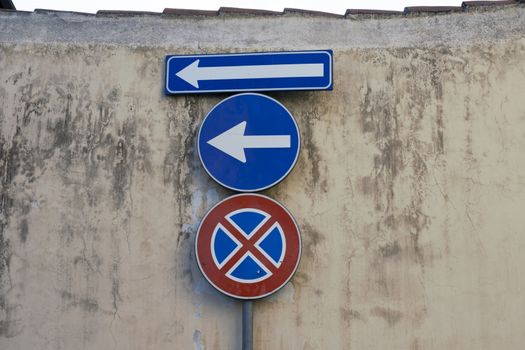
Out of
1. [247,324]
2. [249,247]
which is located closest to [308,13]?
[249,247]

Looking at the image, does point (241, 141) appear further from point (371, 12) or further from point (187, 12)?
point (371, 12)

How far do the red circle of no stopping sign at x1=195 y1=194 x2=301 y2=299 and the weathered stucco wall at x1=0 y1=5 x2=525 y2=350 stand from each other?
14 cm

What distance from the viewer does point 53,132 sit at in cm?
368

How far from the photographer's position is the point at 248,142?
3457 millimetres

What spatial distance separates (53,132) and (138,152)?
0.47 metres

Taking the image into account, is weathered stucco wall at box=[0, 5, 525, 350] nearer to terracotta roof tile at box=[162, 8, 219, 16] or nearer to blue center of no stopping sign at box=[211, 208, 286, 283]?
terracotta roof tile at box=[162, 8, 219, 16]

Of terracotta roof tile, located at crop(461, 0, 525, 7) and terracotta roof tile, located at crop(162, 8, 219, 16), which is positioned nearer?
terracotta roof tile, located at crop(461, 0, 525, 7)

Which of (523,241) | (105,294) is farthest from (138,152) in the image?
(523,241)

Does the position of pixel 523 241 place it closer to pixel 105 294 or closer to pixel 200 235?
pixel 200 235

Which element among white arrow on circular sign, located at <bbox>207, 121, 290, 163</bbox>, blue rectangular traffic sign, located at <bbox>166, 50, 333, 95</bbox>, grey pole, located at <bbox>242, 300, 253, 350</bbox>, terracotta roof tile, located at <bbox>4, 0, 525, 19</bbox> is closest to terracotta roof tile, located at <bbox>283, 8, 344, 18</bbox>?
terracotta roof tile, located at <bbox>4, 0, 525, 19</bbox>

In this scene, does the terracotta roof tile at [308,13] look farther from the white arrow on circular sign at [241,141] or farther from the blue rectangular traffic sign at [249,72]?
the white arrow on circular sign at [241,141]

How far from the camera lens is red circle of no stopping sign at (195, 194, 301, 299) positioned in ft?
10.8

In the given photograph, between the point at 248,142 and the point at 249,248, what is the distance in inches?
20.7

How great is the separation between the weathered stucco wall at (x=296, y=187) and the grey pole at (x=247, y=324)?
0.08 metres
